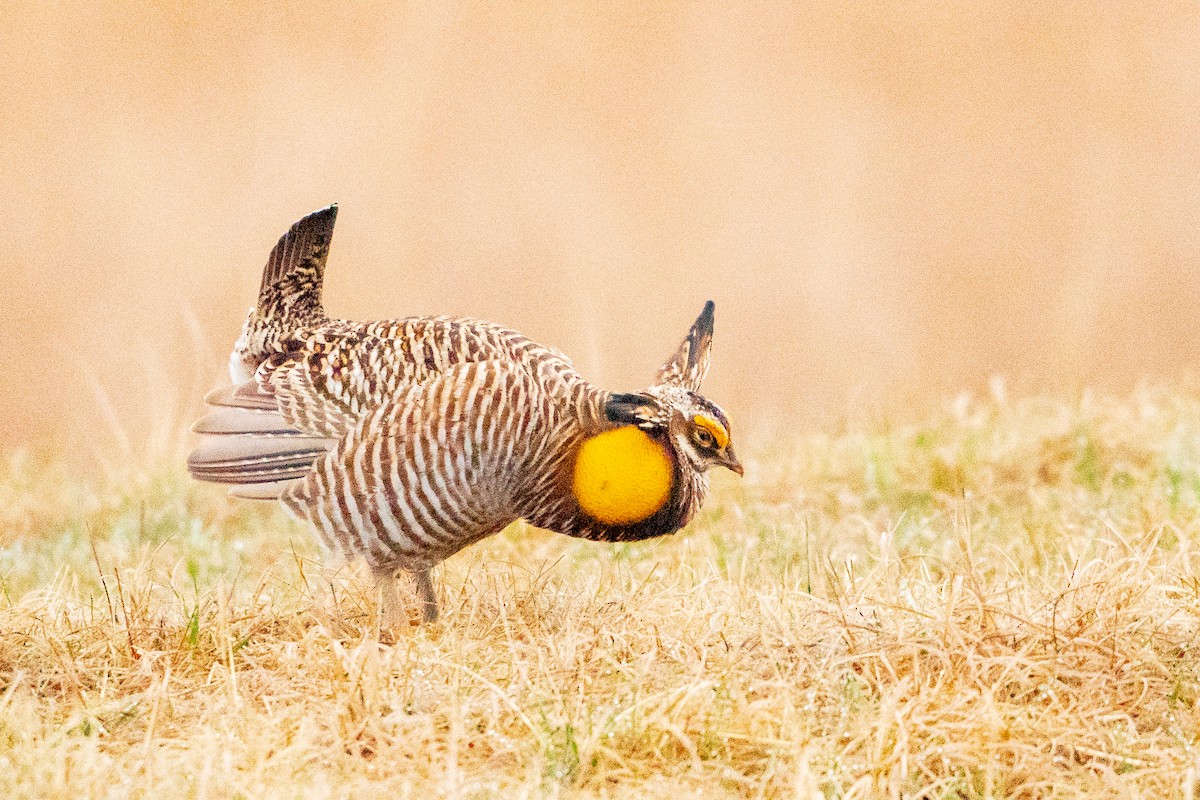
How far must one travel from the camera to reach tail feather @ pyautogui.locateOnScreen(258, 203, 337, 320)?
13.6 ft

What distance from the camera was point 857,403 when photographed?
6.64 meters

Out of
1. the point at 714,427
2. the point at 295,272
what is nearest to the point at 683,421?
the point at 714,427

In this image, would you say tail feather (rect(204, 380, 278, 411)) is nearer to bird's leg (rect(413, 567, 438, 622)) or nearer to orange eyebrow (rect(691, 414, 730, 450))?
bird's leg (rect(413, 567, 438, 622))

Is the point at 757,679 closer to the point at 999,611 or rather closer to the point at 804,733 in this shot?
the point at 804,733

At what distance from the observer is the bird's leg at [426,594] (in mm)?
3678

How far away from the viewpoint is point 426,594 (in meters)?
3.74

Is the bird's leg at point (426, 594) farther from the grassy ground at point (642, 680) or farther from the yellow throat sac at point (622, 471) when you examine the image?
the yellow throat sac at point (622, 471)

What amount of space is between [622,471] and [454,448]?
0.42m

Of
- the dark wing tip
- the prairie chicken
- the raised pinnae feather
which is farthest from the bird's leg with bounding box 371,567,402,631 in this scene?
the dark wing tip

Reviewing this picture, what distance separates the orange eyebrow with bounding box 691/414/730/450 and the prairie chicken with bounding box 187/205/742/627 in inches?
0.4

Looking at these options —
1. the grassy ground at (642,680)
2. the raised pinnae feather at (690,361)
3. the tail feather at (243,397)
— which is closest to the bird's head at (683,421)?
the raised pinnae feather at (690,361)

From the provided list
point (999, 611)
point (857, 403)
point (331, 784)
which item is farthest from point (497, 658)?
point (857, 403)

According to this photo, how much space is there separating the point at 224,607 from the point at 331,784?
0.74 m

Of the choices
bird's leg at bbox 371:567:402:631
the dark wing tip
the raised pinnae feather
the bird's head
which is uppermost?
the dark wing tip
